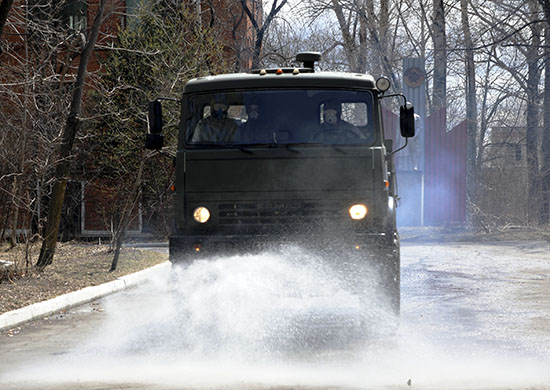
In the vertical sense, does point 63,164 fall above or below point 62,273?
above

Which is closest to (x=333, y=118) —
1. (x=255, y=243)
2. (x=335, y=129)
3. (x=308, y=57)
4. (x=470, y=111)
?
(x=335, y=129)

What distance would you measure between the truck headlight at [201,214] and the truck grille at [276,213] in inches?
5.3

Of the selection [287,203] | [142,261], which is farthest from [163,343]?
[142,261]

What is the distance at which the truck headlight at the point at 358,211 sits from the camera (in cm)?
880

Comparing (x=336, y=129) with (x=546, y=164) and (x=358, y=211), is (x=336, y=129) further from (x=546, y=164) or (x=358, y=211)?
(x=546, y=164)

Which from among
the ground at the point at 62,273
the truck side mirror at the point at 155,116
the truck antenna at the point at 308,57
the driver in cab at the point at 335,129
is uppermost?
the truck antenna at the point at 308,57

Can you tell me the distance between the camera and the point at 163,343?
322 inches

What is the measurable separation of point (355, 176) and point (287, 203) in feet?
2.45

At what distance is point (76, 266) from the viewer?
16016mm

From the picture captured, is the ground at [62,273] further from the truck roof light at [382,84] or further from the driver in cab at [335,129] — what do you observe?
the truck roof light at [382,84]

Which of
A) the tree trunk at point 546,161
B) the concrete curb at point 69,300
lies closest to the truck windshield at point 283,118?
the concrete curb at point 69,300

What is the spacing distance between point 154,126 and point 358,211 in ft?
9.06

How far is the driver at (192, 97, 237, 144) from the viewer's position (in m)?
9.38

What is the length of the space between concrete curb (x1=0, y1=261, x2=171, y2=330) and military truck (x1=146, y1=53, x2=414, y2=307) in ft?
A: 7.01
